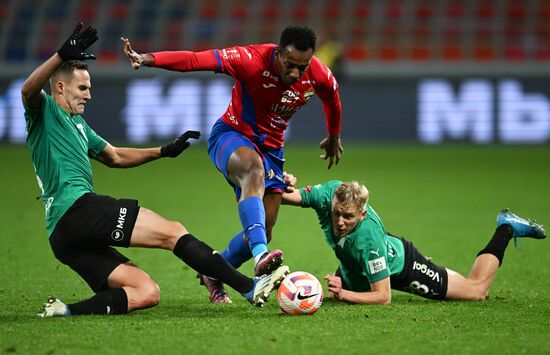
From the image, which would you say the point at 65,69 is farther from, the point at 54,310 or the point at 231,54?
the point at 54,310

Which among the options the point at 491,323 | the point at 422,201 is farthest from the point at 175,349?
the point at 422,201

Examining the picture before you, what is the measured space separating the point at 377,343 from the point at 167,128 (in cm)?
1569

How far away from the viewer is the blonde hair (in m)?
6.13

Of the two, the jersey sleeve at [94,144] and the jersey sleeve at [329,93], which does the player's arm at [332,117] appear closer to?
the jersey sleeve at [329,93]

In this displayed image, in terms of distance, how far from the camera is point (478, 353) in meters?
4.71

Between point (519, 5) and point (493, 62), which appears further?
point (519, 5)

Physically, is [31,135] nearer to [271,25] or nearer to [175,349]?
[175,349]

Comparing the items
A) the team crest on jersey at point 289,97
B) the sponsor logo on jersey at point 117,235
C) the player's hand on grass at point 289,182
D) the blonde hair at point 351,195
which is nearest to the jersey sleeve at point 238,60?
the team crest on jersey at point 289,97

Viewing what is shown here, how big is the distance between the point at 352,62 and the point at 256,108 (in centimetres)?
1474

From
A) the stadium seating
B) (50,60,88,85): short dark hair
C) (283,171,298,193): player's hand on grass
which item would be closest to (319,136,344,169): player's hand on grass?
(283,171,298,193): player's hand on grass

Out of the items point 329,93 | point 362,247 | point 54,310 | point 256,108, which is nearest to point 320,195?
point 362,247

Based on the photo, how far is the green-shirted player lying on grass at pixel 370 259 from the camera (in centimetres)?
616

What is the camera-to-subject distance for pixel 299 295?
5.76m

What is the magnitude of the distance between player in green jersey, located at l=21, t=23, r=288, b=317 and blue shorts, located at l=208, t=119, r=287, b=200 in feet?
2.88
